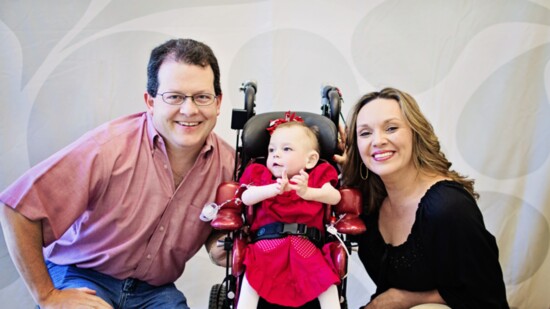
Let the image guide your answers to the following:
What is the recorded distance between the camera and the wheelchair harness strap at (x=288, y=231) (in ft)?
5.53

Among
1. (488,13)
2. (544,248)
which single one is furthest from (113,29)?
(544,248)

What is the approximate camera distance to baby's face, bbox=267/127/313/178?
175 centimetres

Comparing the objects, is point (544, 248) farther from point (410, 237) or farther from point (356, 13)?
point (356, 13)

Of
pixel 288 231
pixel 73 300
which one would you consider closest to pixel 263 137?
pixel 288 231

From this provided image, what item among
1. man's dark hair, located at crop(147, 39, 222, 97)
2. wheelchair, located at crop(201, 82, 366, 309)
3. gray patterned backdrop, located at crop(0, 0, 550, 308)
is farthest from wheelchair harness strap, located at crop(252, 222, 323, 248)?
gray patterned backdrop, located at crop(0, 0, 550, 308)

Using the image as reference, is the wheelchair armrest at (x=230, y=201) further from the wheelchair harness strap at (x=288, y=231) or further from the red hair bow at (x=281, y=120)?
the red hair bow at (x=281, y=120)

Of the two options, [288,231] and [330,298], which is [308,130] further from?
[330,298]

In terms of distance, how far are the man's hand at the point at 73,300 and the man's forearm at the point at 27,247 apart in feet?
0.08

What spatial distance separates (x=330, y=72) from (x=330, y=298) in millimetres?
1540

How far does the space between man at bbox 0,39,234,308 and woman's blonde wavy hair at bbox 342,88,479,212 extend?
0.57 meters

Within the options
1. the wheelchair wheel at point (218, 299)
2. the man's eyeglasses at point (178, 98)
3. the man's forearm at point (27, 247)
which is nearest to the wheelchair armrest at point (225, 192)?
the man's eyeglasses at point (178, 98)

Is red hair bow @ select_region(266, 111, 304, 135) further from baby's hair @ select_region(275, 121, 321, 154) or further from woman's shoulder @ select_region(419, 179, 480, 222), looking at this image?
woman's shoulder @ select_region(419, 179, 480, 222)

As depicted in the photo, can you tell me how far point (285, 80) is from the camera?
2.74 m

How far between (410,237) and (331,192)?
1.24ft
